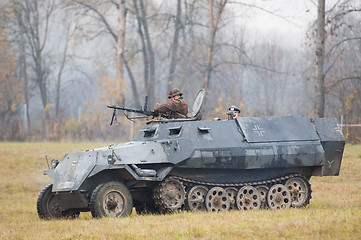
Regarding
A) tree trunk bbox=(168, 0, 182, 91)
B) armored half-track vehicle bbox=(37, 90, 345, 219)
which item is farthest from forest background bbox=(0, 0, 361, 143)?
armored half-track vehicle bbox=(37, 90, 345, 219)

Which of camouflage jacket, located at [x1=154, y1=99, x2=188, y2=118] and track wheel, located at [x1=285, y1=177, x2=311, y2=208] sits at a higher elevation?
camouflage jacket, located at [x1=154, y1=99, x2=188, y2=118]

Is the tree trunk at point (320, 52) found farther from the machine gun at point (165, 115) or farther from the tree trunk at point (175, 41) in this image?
the tree trunk at point (175, 41)

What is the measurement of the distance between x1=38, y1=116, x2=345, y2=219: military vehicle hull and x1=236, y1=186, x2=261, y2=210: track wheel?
0.07ft

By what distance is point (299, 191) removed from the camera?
14.4 meters

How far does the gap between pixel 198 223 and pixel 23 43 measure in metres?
35.4

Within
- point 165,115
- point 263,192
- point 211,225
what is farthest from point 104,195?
point 263,192

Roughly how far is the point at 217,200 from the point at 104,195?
2.49 metres

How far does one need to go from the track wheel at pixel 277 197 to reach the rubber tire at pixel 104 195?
3.13 metres

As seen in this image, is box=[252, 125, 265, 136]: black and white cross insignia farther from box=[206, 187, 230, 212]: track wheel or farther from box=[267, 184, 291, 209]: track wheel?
box=[206, 187, 230, 212]: track wheel

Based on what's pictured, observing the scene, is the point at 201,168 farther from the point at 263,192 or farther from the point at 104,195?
the point at 104,195

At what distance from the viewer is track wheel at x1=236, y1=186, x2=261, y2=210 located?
1395 centimetres

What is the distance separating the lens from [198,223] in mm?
Result: 11109

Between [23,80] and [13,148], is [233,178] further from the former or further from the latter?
[23,80]

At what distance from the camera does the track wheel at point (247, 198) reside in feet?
45.8
